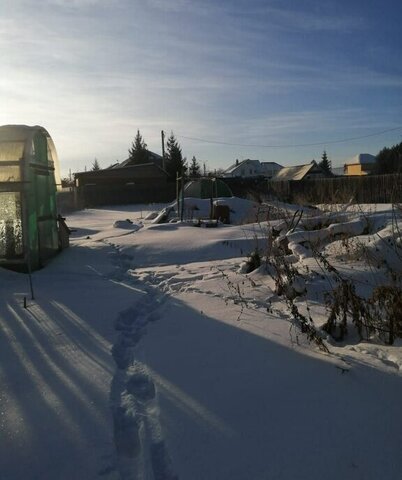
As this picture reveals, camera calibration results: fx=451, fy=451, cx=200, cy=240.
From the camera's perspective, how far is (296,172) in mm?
62188

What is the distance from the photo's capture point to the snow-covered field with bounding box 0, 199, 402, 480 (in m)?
2.36

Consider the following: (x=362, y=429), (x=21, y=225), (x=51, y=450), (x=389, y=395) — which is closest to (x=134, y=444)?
(x=51, y=450)

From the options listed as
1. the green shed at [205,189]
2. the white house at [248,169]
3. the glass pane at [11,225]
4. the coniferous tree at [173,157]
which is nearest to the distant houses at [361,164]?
the white house at [248,169]

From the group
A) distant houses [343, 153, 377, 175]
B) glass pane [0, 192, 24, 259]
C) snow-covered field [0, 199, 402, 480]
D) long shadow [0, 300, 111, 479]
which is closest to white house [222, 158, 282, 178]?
distant houses [343, 153, 377, 175]

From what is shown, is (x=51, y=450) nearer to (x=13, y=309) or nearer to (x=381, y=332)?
(x=381, y=332)

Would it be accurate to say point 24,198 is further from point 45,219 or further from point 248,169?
point 248,169

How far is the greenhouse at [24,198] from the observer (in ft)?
26.4

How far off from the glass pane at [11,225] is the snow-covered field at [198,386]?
203 centimetres

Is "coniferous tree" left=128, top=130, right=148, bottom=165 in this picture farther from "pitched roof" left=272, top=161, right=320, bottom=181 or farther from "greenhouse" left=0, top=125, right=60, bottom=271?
"greenhouse" left=0, top=125, right=60, bottom=271

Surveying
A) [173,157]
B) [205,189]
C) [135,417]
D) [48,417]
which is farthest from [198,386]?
[173,157]

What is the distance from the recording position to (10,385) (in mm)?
3334

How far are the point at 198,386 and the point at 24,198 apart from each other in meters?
5.53

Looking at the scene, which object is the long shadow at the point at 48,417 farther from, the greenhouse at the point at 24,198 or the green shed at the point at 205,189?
the green shed at the point at 205,189

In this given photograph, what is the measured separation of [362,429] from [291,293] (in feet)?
8.68
